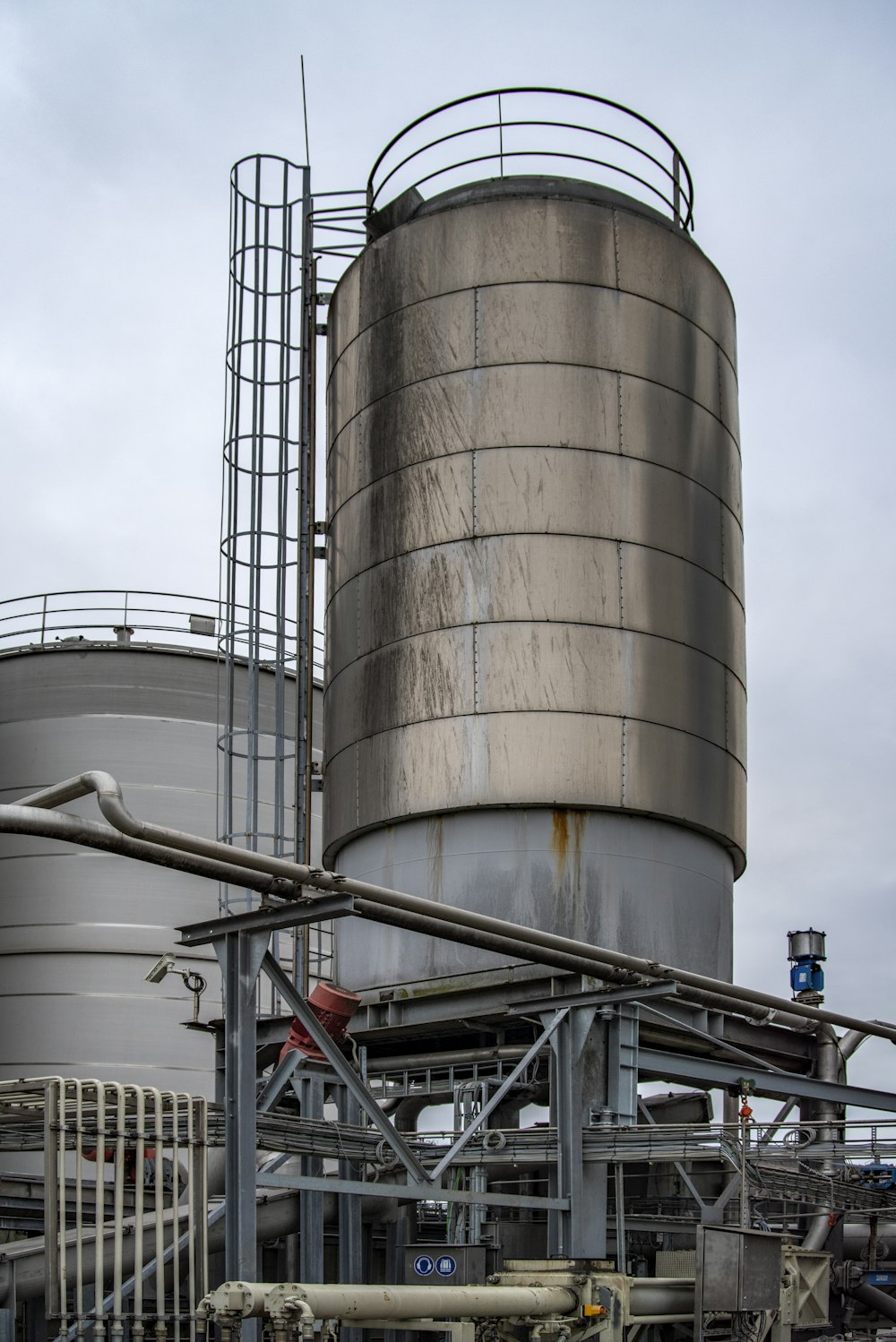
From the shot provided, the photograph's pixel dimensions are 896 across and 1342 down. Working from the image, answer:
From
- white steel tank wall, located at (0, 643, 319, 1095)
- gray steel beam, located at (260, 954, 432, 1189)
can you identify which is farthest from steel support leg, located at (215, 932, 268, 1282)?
white steel tank wall, located at (0, 643, 319, 1095)

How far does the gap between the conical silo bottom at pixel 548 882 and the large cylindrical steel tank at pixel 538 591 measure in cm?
3

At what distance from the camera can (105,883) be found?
25.9 meters

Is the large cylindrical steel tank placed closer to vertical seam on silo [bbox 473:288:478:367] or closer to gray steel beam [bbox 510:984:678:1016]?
vertical seam on silo [bbox 473:288:478:367]

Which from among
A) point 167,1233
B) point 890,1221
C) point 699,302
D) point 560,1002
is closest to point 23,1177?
point 167,1233

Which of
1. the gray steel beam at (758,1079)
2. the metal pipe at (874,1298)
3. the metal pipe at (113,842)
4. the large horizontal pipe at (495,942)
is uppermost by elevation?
the metal pipe at (113,842)

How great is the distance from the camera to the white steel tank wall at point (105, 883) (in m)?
25.4

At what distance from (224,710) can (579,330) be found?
11.1 meters

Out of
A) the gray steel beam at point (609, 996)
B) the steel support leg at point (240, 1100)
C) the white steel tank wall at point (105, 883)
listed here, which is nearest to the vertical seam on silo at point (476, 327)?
the gray steel beam at point (609, 996)

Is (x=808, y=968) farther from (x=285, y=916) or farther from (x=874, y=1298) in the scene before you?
(x=285, y=916)

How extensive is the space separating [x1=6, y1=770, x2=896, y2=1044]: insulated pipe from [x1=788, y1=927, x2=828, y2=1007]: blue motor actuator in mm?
1022

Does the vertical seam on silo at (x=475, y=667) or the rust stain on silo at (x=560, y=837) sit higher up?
the vertical seam on silo at (x=475, y=667)

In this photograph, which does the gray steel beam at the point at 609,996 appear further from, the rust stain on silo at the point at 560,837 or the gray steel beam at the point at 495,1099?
the rust stain on silo at the point at 560,837

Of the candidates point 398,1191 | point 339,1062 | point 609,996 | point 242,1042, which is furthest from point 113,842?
point 609,996

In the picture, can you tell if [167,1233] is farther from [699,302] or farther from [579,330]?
[699,302]
